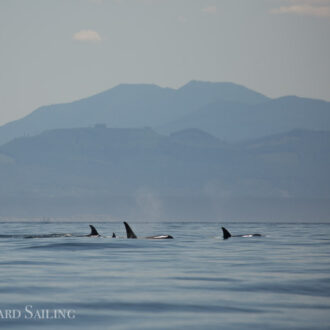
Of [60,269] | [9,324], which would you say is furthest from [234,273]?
[9,324]

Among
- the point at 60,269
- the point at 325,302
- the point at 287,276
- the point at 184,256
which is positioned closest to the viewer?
the point at 325,302

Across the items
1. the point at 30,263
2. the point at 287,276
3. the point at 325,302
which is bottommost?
the point at 325,302

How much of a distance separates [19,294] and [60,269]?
8.28m

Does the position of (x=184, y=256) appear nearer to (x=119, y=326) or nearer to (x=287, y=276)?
(x=287, y=276)

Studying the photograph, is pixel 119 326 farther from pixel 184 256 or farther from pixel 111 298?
pixel 184 256

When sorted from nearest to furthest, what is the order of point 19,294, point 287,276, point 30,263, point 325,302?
point 325,302 → point 19,294 → point 287,276 → point 30,263

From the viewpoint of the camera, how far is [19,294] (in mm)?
21953

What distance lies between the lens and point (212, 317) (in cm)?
1833

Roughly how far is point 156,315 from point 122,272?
1055 centimetres

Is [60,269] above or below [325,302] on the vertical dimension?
above

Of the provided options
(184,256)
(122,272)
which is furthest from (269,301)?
(184,256)

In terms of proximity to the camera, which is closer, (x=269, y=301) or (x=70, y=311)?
(x=70, y=311)

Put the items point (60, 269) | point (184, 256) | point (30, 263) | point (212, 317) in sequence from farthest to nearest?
point (184, 256)
point (30, 263)
point (60, 269)
point (212, 317)

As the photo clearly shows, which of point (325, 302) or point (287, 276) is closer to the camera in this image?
point (325, 302)
